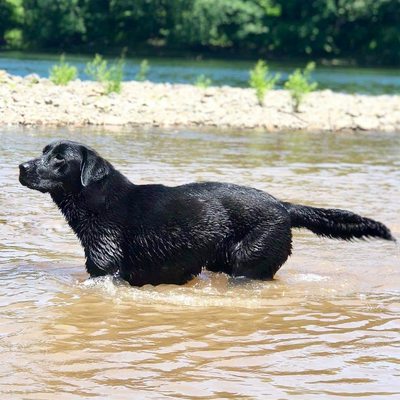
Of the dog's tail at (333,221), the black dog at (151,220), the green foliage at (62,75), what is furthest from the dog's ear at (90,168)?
the green foliage at (62,75)

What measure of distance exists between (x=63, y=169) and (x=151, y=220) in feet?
2.46

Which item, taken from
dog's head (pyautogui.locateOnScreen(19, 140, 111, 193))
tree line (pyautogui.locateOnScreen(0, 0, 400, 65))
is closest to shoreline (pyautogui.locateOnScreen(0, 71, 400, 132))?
dog's head (pyautogui.locateOnScreen(19, 140, 111, 193))

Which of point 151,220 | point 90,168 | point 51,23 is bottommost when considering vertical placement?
point 51,23

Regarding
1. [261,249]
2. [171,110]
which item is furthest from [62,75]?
[261,249]

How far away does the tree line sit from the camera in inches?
2817

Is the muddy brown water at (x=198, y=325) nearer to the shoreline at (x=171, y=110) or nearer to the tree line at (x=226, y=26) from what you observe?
the shoreline at (x=171, y=110)

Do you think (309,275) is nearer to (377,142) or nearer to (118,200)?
(118,200)

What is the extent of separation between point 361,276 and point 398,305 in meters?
1.05

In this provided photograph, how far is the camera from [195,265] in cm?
720

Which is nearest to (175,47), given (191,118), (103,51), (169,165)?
(103,51)

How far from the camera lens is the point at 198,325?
245 inches

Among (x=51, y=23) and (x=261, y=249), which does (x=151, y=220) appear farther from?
(x=51, y=23)

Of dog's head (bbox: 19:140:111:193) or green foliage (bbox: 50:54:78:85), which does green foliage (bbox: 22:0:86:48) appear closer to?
green foliage (bbox: 50:54:78:85)

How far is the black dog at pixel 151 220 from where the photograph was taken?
23.2ft
